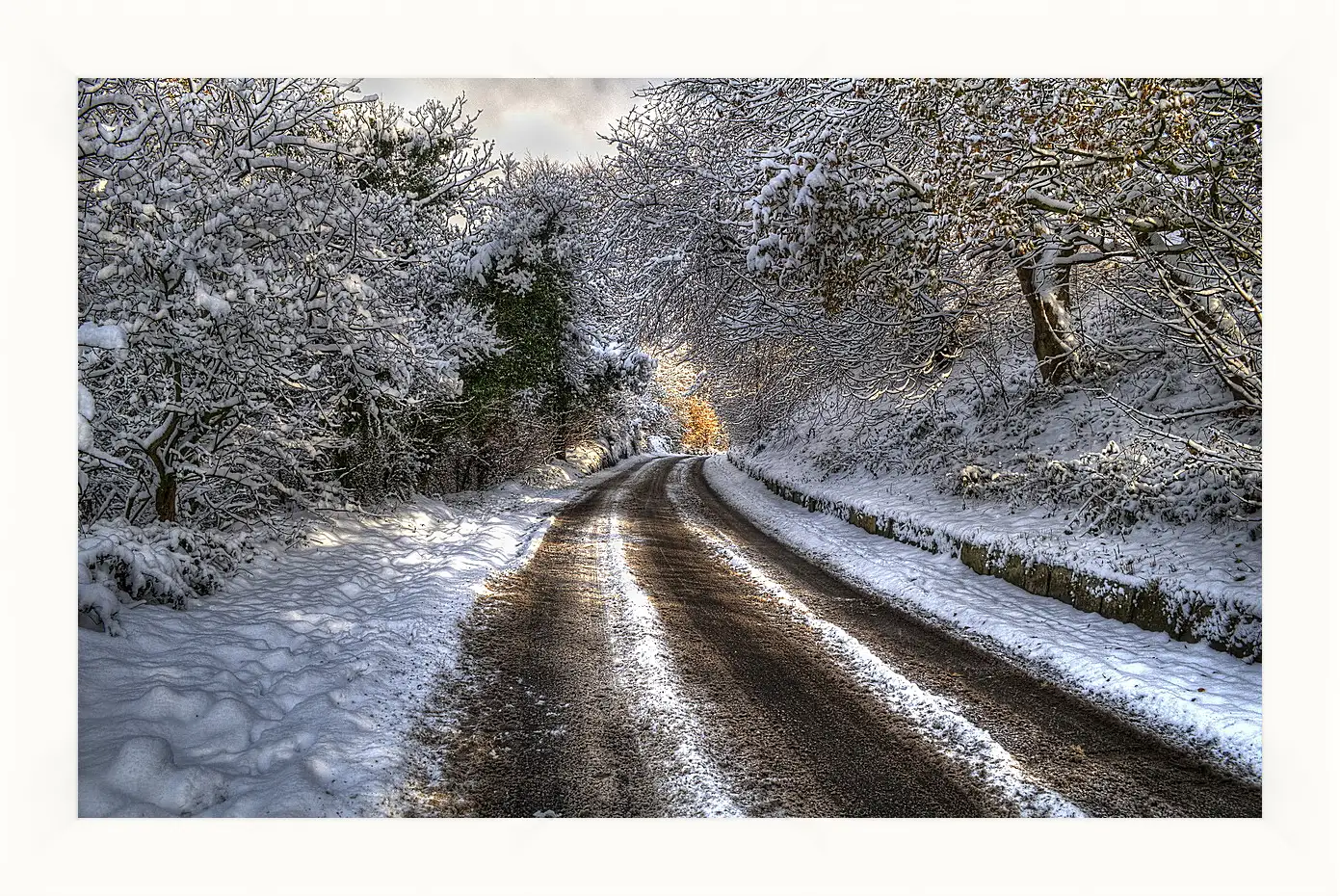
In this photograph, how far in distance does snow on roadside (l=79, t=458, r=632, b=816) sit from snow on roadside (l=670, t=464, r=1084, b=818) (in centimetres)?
286

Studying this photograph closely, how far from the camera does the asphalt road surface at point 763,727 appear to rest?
2.82m

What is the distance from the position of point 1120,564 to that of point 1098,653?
139 centimetres

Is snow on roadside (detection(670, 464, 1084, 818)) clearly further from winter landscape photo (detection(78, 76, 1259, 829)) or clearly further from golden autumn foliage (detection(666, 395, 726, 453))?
golden autumn foliage (detection(666, 395, 726, 453))

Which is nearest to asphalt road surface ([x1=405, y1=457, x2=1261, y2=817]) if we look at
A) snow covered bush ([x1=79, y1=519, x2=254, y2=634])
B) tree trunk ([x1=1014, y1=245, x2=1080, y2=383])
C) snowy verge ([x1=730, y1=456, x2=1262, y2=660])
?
snowy verge ([x1=730, y1=456, x2=1262, y2=660])

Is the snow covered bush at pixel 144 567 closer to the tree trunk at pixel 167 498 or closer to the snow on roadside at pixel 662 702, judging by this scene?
the tree trunk at pixel 167 498

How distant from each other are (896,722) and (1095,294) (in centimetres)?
855

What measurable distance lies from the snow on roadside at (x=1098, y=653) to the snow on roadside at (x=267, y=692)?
4280mm

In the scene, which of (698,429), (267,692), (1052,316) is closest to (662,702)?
(267,692)

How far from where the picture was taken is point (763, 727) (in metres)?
3.44

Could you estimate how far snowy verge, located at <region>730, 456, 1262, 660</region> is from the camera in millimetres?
4348
